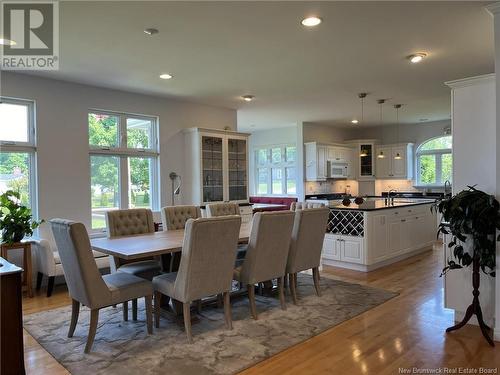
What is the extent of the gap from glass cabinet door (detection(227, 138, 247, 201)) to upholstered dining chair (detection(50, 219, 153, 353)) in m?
3.72

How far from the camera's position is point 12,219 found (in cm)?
416

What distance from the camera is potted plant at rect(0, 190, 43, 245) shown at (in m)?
4.13

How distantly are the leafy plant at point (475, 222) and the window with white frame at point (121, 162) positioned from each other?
4352 mm

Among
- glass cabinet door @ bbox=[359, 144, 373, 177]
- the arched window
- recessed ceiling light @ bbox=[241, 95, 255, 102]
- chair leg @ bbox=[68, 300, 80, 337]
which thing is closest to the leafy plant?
chair leg @ bbox=[68, 300, 80, 337]

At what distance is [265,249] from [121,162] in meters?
3.19

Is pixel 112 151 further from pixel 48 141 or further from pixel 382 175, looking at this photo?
pixel 382 175

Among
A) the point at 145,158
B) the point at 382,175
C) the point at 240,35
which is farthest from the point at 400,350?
the point at 382,175

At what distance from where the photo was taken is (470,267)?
321 centimetres

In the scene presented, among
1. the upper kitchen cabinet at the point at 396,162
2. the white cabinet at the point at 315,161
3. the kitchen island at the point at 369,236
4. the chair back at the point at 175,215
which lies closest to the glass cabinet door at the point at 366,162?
the upper kitchen cabinet at the point at 396,162

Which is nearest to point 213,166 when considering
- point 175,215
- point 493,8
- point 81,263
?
point 175,215

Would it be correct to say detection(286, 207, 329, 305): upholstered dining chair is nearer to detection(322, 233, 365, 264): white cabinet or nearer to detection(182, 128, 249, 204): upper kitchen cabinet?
detection(322, 233, 365, 264): white cabinet

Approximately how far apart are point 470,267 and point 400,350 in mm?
1052

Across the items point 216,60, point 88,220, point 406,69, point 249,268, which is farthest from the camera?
point 88,220

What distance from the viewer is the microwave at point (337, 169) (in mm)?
8852
